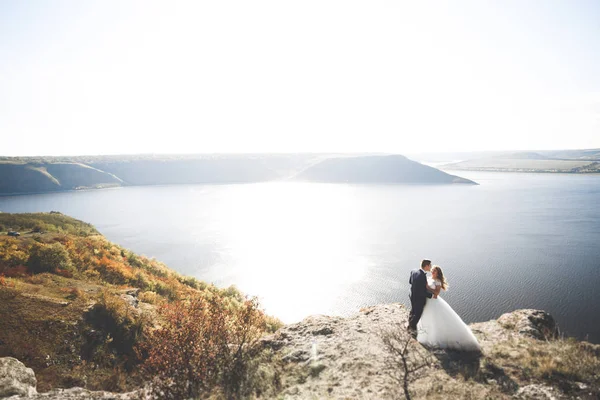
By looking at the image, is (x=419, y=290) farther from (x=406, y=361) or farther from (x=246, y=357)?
(x=246, y=357)

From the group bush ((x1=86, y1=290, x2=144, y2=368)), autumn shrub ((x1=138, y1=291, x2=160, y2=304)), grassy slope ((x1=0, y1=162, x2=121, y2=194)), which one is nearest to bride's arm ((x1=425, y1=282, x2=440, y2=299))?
bush ((x1=86, y1=290, x2=144, y2=368))

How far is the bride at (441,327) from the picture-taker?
7.14 m

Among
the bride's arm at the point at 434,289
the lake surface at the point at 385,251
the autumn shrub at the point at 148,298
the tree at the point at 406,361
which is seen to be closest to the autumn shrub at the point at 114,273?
the autumn shrub at the point at 148,298

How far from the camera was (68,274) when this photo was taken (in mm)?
13273

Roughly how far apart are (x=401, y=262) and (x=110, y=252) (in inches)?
1458

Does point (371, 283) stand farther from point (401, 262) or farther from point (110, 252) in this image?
point (110, 252)

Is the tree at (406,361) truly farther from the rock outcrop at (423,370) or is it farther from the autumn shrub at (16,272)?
the autumn shrub at (16,272)

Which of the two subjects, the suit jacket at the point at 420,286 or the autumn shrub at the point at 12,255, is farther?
the autumn shrub at the point at 12,255

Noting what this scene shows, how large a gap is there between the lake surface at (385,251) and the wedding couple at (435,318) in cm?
974

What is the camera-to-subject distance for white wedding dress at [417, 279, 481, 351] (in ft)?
23.4

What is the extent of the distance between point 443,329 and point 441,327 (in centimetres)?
6

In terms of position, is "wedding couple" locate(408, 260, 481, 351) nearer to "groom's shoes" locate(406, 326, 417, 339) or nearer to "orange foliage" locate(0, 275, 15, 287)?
"groom's shoes" locate(406, 326, 417, 339)

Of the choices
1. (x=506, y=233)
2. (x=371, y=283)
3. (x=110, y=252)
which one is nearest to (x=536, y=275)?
(x=371, y=283)

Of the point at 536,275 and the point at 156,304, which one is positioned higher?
the point at 156,304
